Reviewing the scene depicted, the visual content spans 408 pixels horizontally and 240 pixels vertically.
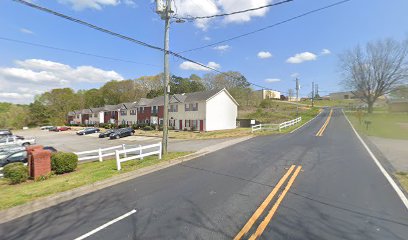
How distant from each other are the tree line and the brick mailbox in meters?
68.0

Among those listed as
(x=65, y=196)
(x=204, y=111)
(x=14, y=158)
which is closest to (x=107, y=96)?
(x=204, y=111)

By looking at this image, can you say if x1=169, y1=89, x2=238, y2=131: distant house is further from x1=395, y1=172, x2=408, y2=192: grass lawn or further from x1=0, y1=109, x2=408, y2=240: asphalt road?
x1=395, y1=172, x2=408, y2=192: grass lawn

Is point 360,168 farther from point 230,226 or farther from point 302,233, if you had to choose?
point 230,226

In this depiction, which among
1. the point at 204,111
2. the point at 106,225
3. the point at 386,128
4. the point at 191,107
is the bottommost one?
the point at 106,225

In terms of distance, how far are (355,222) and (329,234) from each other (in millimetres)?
994

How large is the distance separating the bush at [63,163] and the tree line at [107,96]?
220ft

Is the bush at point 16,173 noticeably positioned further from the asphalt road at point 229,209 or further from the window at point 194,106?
the window at point 194,106

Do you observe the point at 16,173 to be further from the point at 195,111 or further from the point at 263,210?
the point at 195,111

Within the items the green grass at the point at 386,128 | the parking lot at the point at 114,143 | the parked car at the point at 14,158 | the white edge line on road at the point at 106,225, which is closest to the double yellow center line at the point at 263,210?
the white edge line on road at the point at 106,225

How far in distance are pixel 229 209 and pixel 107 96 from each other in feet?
335

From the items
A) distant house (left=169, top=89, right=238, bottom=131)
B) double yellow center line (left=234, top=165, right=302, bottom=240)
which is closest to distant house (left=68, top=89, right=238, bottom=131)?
distant house (left=169, top=89, right=238, bottom=131)

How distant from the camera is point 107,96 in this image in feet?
324

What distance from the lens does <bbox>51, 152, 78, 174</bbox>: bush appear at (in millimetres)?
11523

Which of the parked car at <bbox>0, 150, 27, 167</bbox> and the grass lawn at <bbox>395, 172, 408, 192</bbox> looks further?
the parked car at <bbox>0, 150, 27, 167</bbox>
